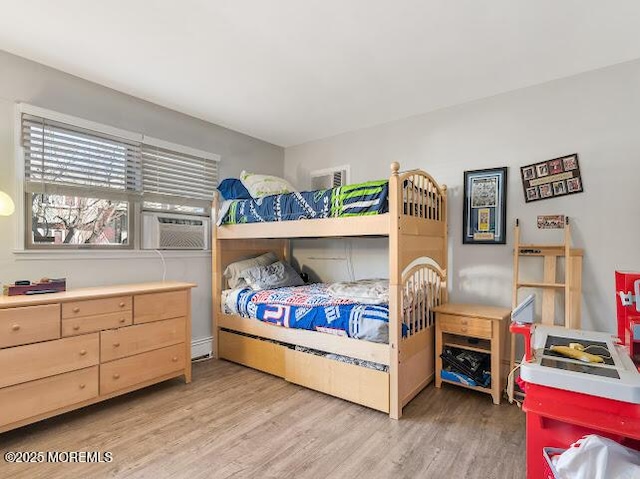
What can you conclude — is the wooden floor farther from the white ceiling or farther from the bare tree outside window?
the white ceiling

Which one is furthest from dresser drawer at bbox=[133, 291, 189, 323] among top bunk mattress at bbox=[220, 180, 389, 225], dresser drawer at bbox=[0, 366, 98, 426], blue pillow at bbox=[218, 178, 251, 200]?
blue pillow at bbox=[218, 178, 251, 200]

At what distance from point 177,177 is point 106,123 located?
0.71 metres

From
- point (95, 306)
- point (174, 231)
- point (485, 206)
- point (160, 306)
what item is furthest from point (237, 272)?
point (485, 206)

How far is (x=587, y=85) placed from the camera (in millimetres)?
2465

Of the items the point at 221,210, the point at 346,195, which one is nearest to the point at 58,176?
the point at 221,210

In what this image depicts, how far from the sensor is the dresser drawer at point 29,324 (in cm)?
190

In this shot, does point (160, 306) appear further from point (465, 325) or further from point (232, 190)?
point (465, 325)

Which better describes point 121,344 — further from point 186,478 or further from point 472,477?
point 472,477

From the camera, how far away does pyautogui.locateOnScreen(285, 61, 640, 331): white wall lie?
7.68 feet

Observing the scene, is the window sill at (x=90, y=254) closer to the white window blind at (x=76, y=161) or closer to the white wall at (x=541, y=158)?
the white window blind at (x=76, y=161)

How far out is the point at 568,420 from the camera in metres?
1.08

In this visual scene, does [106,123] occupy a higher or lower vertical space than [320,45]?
lower

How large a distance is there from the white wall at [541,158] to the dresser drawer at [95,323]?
7.30 ft

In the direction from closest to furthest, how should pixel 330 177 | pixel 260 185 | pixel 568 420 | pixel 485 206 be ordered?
1. pixel 568 420
2. pixel 485 206
3. pixel 260 185
4. pixel 330 177
